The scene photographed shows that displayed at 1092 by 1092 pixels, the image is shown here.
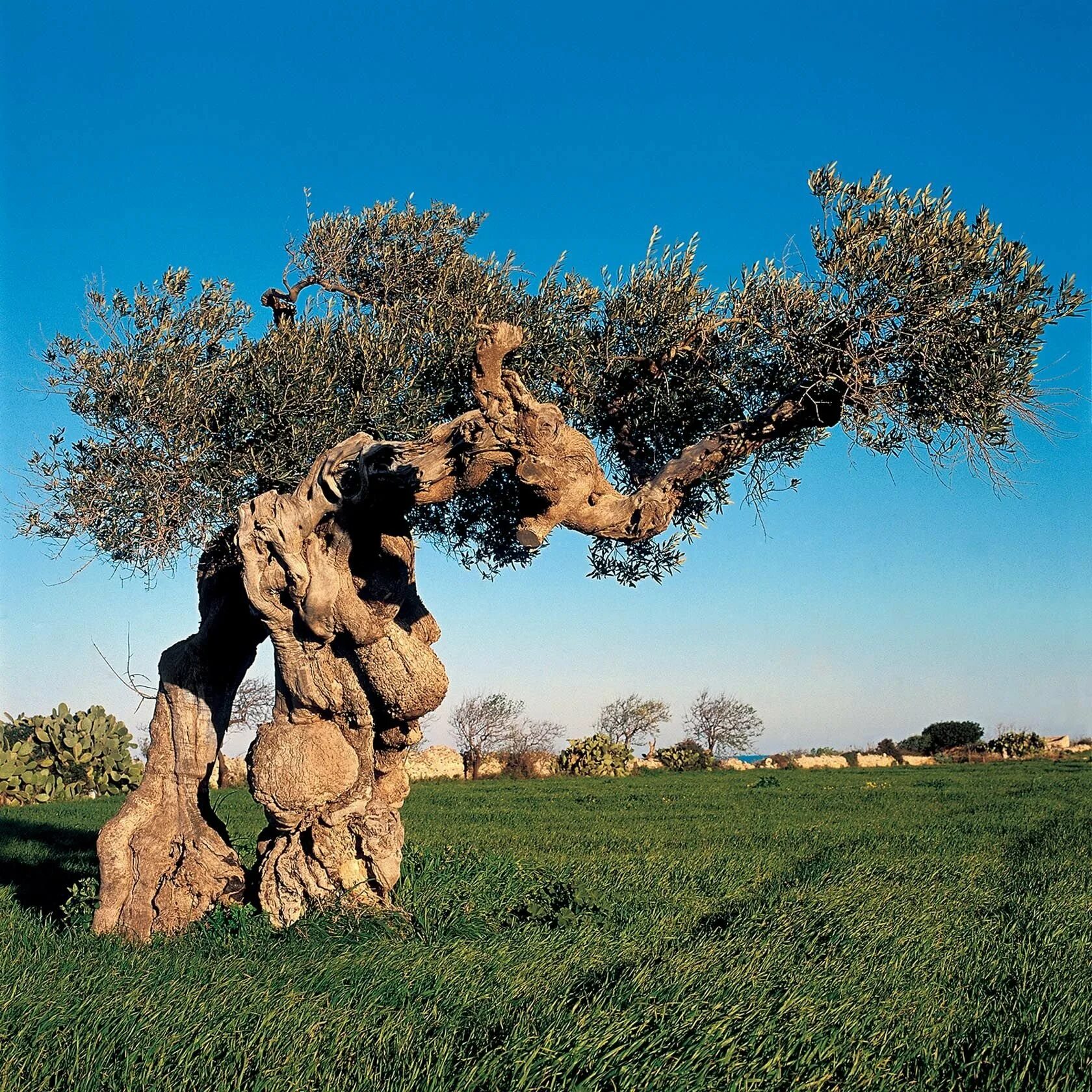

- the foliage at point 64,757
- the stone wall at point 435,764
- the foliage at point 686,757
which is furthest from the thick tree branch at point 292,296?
the foliage at point 686,757

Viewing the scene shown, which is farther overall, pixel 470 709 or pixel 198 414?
pixel 470 709

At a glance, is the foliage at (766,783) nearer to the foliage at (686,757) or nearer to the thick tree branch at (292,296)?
the foliage at (686,757)

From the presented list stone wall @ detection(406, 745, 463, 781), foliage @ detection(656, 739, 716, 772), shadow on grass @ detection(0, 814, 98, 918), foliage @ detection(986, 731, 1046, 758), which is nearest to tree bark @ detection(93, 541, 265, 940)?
shadow on grass @ detection(0, 814, 98, 918)

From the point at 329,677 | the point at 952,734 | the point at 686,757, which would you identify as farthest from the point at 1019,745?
the point at 329,677

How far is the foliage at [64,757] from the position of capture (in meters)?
29.7

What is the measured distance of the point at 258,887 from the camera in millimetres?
10289

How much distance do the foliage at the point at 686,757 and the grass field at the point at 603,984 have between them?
30182 millimetres

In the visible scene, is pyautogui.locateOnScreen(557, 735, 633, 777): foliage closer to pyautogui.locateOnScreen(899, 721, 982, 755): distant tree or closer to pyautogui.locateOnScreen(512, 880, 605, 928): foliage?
pyautogui.locateOnScreen(899, 721, 982, 755): distant tree

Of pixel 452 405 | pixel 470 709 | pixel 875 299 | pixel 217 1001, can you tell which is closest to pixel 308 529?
pixel 452 405

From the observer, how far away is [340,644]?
1031 cm

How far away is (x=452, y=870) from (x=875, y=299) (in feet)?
24.5

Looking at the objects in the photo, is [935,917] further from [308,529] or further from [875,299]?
[308,529]

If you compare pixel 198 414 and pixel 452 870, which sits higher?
pixel 198 414

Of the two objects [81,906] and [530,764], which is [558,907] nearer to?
[81,906]
